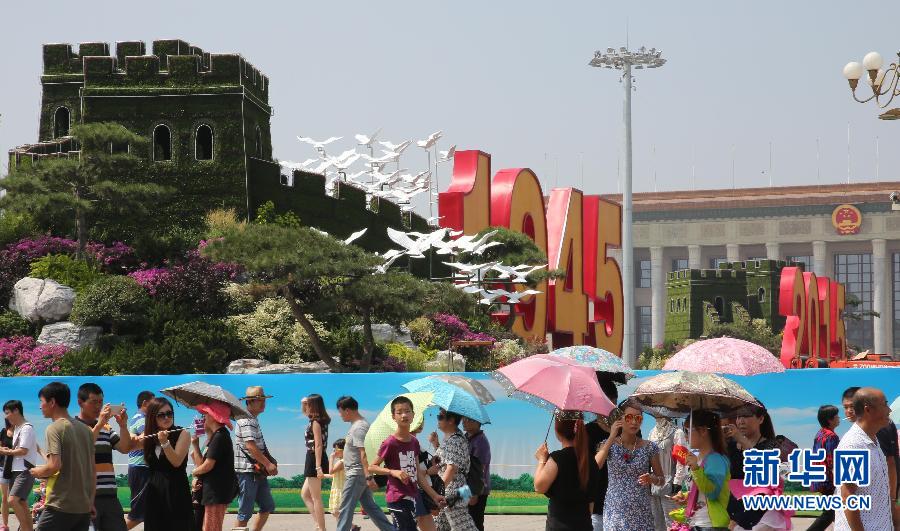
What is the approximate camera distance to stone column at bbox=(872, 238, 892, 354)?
106875mm

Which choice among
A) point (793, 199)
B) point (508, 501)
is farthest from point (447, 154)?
point (793, 199)

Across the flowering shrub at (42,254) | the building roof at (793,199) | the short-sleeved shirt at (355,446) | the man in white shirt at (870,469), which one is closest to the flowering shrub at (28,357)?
the flowering shrub at (42,254)

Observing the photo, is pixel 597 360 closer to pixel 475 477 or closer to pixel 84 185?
pixel 475 477

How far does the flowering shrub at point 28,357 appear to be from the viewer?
94.0 feet

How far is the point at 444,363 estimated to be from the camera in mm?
32125

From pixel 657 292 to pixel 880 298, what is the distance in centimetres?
1774

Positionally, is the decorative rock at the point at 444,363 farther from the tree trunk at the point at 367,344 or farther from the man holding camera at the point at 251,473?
the man holding camera at the point at 251,473

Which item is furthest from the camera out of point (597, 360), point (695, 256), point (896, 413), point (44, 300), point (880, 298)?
point (695, 256)

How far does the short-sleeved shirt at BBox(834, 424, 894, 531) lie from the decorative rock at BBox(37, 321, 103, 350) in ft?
79.0

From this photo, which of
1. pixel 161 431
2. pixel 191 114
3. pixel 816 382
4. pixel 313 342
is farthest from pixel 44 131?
pixel 161 431

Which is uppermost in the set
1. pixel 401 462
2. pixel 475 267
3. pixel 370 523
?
pixel 475 267

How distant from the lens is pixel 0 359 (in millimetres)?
29406

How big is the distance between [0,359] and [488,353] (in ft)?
39.2

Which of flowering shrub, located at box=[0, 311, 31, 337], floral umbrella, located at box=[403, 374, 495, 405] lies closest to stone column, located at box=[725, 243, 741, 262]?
flowering shrub, located at box=[0, 311, 31, 337]
